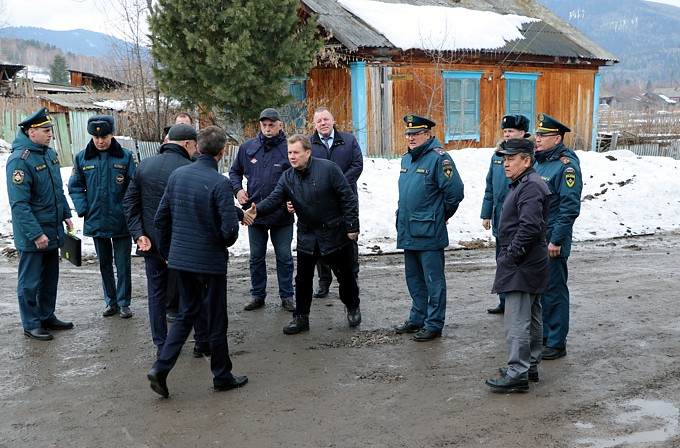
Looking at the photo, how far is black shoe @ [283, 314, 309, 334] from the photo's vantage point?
6.39 m

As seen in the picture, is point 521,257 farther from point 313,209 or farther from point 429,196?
point 313,209

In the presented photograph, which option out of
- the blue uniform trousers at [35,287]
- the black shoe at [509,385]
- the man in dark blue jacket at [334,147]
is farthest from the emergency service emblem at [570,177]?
the blue uniform trousers at [35,287]

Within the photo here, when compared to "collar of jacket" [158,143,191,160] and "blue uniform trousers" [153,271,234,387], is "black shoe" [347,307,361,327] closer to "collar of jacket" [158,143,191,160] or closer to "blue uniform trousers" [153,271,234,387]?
"blue uniform trousers" [153,271,234,387]

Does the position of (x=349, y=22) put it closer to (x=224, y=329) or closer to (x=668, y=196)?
(x=668, y=196)

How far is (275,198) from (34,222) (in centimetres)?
219

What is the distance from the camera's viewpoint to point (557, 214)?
547 cm

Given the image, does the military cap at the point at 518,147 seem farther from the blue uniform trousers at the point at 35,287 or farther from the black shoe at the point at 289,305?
the blue uniform trousers at the point at 35,287

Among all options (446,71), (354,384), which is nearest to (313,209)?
(354,384)

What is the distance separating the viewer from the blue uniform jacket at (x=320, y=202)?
6.20m

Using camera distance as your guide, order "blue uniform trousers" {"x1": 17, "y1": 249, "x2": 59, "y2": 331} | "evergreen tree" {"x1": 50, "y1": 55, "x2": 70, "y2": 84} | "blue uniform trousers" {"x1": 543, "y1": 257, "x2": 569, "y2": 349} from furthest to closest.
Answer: "evergreen tree" {"x1": 50, "y1": 55, "x2": 70, "y2": 84} → "blue uniform trousers" {"x1": 17, "y1": 249, "x2": 59, "y2": 331} → "blue uniform trousers" {"x1": 543, "y1": 257, "x2": 569, "y2": 349}

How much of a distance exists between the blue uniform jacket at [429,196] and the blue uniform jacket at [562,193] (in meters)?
0.84

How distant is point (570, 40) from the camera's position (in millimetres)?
21672

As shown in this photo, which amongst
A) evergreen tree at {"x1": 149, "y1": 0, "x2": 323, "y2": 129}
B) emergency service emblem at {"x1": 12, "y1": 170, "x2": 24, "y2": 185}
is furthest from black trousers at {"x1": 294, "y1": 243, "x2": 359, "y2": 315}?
evergreen tree at {"x1": 149, "y1": 0, "x2": 323, "y2": 129}

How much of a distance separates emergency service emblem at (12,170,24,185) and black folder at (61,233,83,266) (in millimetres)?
710
